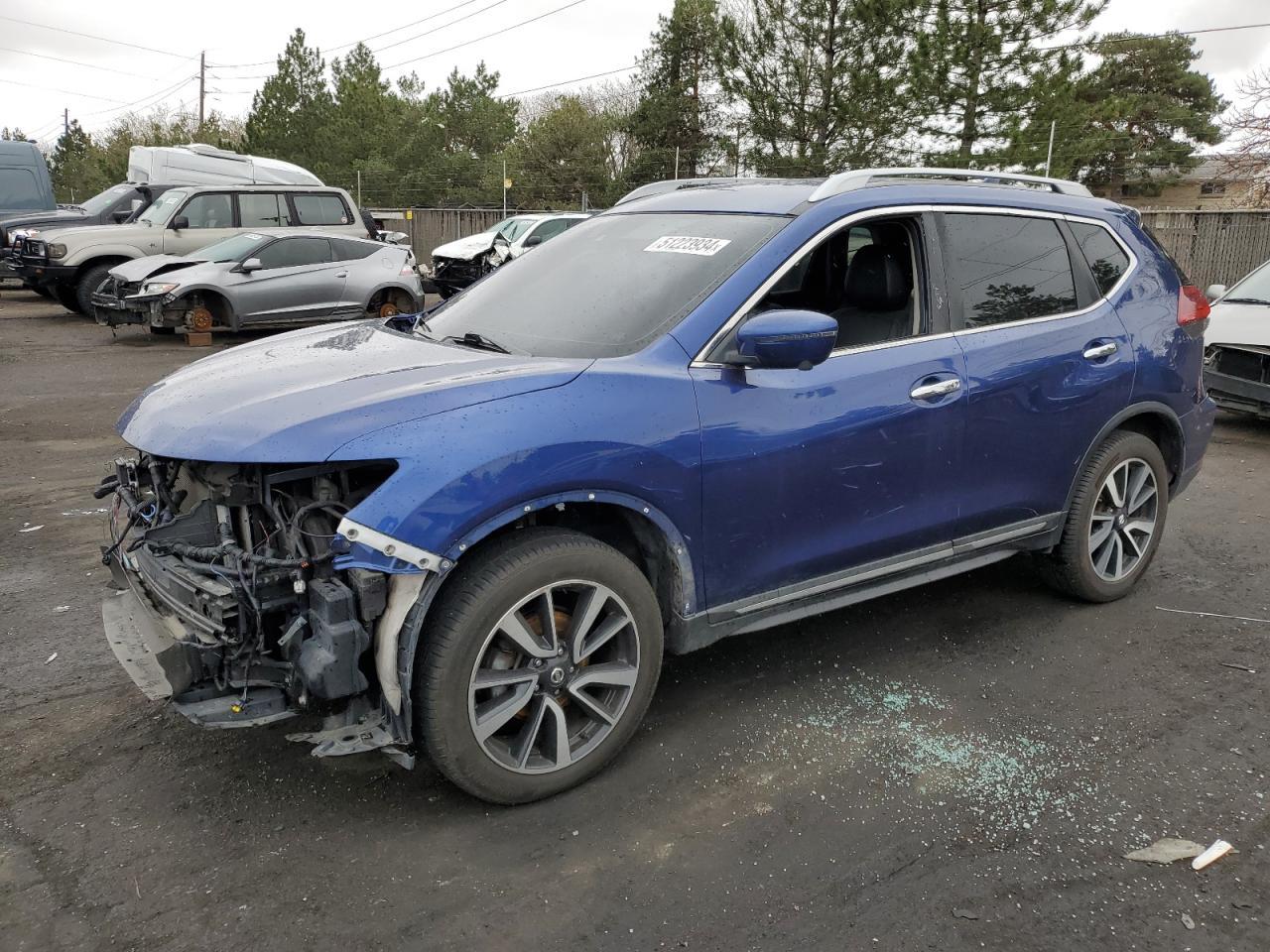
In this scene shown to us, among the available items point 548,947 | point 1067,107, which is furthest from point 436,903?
point 1067,107

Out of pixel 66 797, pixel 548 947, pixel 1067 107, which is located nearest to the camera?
pixel 548 947

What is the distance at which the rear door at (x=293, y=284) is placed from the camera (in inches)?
498

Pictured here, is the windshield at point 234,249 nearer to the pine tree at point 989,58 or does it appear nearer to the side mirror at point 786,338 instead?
the side mirror at point 786,338

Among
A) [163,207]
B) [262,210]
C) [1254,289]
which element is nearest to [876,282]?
[1254,289]

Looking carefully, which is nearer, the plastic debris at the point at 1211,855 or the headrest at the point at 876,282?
the plastic debris at the point at 1211,855

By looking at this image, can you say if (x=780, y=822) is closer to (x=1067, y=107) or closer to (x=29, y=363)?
(x=29, y=363)

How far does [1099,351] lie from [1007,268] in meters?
0.59

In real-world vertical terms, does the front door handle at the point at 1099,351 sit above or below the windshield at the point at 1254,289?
below

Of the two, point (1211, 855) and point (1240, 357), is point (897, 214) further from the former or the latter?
point (1240, 357)

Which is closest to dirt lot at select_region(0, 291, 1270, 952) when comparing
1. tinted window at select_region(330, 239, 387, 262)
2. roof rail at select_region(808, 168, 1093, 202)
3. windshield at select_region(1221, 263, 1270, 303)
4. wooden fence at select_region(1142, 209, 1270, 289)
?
roof rail at select_region(808, 168, 1093, 202)

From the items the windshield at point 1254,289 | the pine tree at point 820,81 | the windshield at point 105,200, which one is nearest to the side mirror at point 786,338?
the windshield at point 1254,289

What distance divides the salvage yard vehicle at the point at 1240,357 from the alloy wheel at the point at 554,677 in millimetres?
6857

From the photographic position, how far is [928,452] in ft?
11.9

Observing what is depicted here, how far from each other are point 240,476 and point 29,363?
1032 cm
